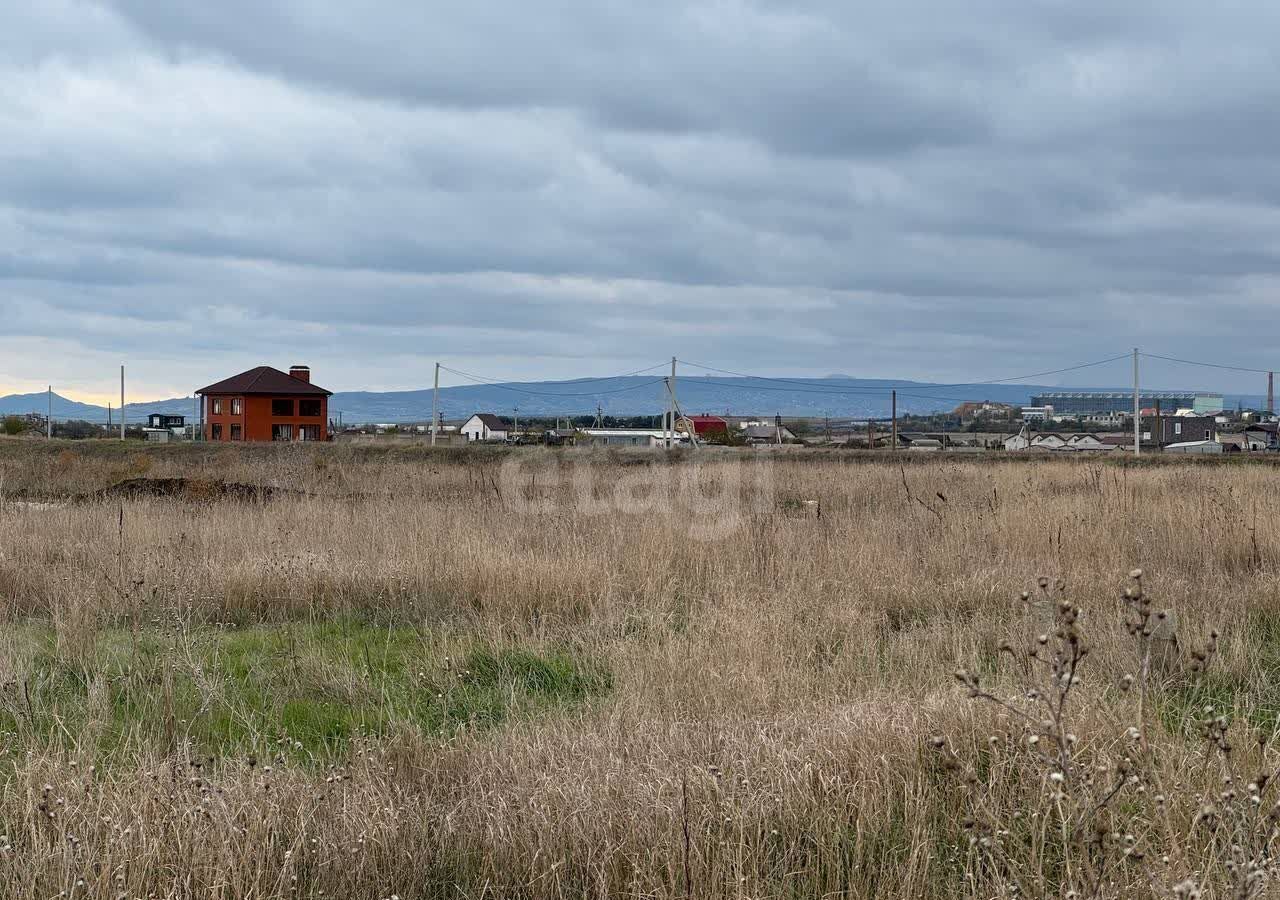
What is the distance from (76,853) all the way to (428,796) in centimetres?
115

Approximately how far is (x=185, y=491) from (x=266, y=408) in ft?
174

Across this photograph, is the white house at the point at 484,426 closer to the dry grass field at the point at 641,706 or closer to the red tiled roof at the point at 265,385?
A: the red tiled roof at the point at 265,385

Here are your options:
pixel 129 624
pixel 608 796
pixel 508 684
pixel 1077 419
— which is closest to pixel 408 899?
pixel 608 796

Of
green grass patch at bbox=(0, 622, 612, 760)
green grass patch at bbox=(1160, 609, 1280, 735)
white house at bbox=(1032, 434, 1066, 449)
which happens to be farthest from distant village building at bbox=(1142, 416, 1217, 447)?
green grass patch at bbox=(0, 622, 612, 760)

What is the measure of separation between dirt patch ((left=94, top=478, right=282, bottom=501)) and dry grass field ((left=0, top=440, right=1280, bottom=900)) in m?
3.40

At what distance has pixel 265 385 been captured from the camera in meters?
66.8

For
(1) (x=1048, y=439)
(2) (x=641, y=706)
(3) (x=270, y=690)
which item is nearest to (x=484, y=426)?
(1) (x=1048, y=439)

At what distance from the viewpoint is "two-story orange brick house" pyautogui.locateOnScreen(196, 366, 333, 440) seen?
65812 millimetres

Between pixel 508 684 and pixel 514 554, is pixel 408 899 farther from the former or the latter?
pixel 514 554

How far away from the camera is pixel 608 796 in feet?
12.3

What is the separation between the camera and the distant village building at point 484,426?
9562 centimetres

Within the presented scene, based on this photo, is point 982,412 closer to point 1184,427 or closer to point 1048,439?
point 1184,427

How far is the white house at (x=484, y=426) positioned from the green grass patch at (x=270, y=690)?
280ft

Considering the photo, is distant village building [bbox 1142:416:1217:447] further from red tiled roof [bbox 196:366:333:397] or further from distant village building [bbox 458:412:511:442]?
red tiled roof [bbox 196:366:333:397]
